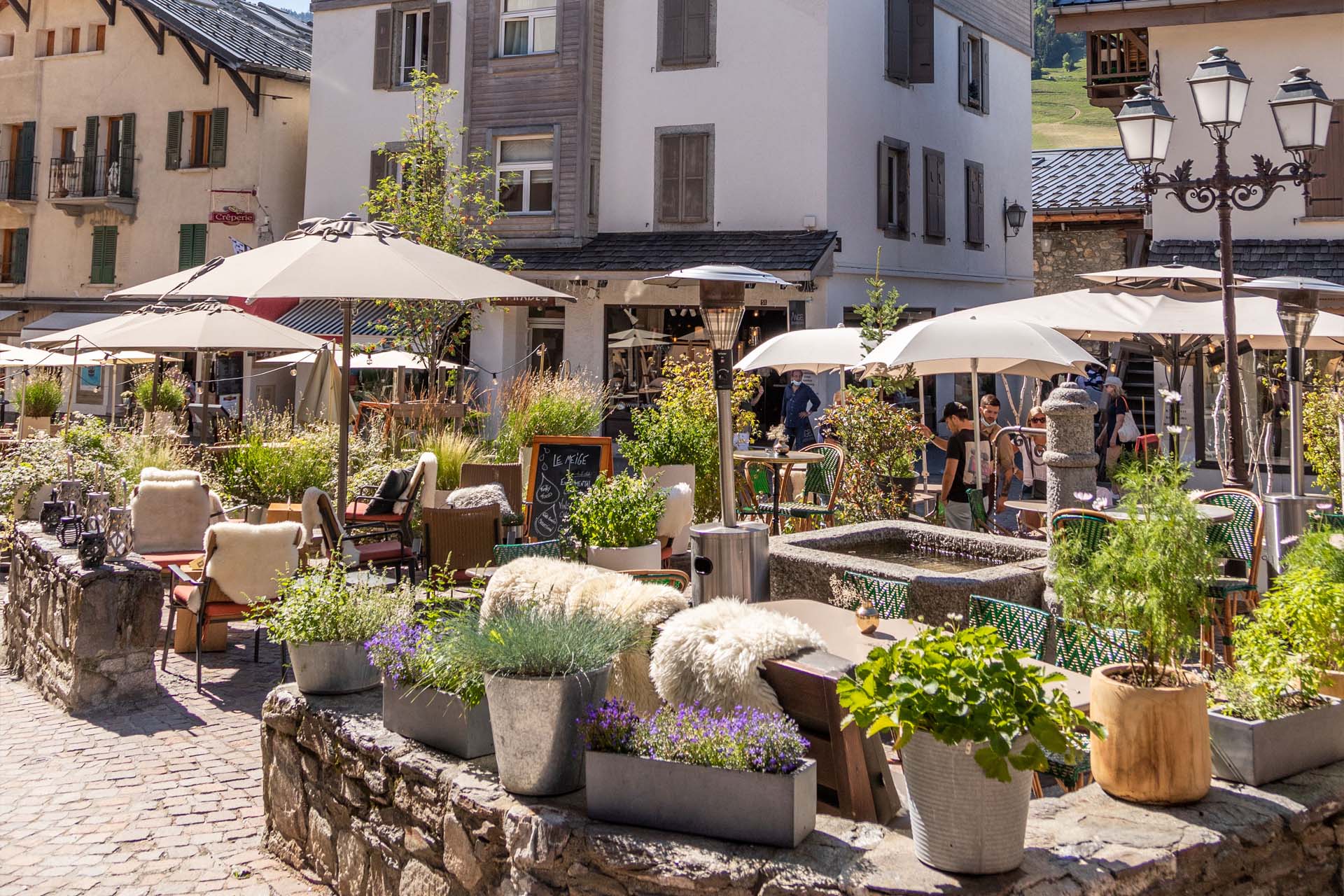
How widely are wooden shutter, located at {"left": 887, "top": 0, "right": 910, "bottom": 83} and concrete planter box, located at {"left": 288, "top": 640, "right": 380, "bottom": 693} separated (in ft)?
60.8

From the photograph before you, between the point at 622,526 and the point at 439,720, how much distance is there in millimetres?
A: 2534

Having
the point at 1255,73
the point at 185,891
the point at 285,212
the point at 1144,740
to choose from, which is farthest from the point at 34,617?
the point at 285,212

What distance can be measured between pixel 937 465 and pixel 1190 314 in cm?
1067

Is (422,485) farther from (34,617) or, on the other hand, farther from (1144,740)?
(1144,740)

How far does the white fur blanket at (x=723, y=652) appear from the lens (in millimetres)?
3357

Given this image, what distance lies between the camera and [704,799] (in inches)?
120

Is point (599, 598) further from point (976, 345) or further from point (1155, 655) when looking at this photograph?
point (976, 345)

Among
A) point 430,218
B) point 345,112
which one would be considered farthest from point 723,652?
point 345,112

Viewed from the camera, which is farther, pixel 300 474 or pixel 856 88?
pixel 856 88

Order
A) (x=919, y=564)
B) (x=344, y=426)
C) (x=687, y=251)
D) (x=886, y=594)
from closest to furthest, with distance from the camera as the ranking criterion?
1. (x=886, y=594)
2. (x=919, y=564)
3. (x=344, y=426)
4. (x=687, y=251)

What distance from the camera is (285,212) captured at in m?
25.8

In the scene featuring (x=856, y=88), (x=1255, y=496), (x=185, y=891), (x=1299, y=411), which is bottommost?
(x=185, y=891)

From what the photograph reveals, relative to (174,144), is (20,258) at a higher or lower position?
lower

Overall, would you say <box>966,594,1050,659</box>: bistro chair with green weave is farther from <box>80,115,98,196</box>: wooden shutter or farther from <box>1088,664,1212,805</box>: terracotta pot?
<box>80,115,98,196</box>: wooden shutter
